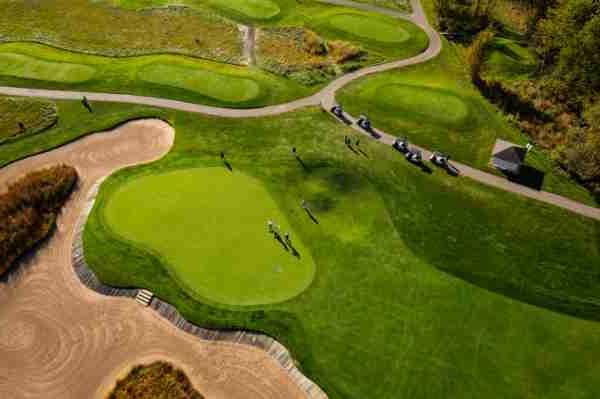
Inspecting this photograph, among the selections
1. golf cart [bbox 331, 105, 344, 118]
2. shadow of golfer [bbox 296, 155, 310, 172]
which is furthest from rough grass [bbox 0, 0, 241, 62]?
shadow of golfer [bbox 296, 155, 310, 172]

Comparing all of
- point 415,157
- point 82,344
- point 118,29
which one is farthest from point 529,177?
point 118,29

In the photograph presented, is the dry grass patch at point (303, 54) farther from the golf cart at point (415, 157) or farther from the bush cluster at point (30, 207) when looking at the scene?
the bush cluster at point (30, 207)

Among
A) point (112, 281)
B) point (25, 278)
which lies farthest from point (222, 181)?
point (25, 278)

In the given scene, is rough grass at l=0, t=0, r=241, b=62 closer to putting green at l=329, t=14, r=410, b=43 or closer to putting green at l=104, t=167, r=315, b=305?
putting green at l=329, t=14, r=410, b=43

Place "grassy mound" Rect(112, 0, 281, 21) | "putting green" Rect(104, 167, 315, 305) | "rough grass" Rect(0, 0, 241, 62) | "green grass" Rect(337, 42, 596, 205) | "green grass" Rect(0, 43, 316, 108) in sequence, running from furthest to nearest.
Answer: "grassy mound" Rect(112, 0, 281, 21)
"rough grass" Rect(0, 0, 241, 62)
"green grass" Rect(0, 43, 316, 108)
"green grass" Rect(337, 42, 596, 205)
"putting green" Rect(104, 167, 315, 305)

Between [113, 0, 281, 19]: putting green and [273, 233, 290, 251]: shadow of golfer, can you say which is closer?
[273, 233, 290, 251]: shadow of golfer

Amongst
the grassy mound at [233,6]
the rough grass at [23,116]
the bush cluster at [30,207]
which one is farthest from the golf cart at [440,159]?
the rough grass at [23,116]

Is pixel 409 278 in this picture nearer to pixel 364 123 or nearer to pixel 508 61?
pixel 364 123
